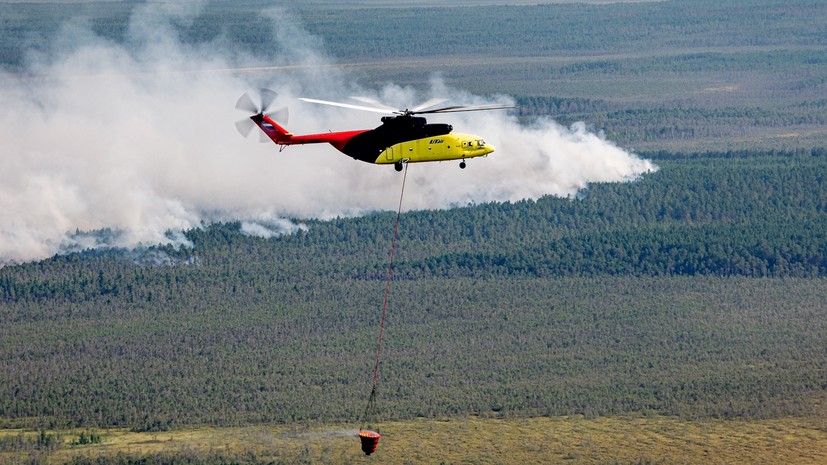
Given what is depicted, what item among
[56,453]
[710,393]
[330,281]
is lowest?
[56,453]

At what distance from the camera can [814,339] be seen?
565 feet

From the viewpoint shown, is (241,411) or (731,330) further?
(731,330)

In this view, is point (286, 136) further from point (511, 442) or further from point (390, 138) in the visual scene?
point (511, 442)

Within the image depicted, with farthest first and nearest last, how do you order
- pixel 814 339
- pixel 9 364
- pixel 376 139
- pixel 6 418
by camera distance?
pixel 814 339
pixel 9 364
pixel 6 418
pixel 376 139

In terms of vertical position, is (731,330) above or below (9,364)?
above

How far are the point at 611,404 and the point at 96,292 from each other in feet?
167

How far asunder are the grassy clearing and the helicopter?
4120cm

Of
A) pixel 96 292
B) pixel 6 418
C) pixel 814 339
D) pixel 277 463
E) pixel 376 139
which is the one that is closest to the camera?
pixel 376 139

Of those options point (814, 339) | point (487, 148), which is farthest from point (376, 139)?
point (814, 339)

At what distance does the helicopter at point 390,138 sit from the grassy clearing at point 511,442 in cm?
4120

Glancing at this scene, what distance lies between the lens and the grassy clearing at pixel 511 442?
141m

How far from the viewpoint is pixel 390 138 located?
100562 millimetres

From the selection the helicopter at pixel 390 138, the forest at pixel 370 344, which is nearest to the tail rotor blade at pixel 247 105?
the helicopter at pixel 390 138

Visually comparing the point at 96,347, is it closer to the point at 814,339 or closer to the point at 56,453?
the point at 56,453
